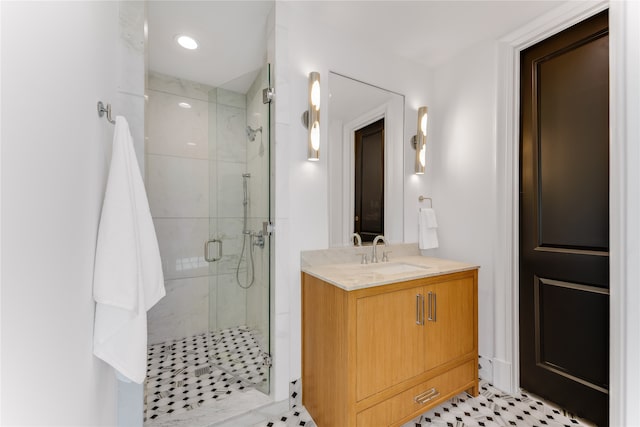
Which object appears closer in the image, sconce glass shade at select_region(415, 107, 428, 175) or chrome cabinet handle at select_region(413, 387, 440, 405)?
chrome cabinet handle at select_region(413, 387, 440, 405)

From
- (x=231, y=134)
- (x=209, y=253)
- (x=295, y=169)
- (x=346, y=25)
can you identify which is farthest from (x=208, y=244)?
(x=346, y=25)

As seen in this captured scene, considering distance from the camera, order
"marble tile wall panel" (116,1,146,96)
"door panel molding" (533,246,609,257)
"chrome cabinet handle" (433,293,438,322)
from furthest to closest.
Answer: "chrome cabinet handle" (433,293,438,322) < "door panel molding" (533,246,609,257) < "marble tile wall panel" (116,1,146,96)

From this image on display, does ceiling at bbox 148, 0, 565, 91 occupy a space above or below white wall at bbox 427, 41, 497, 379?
above

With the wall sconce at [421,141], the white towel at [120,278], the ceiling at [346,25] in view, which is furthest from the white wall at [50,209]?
the wall sconce at [421,141]

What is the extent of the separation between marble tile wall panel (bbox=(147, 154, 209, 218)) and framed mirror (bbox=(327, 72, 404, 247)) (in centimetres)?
127

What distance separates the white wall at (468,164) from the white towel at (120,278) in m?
2.14

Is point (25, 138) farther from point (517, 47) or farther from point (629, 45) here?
point (517, 47)

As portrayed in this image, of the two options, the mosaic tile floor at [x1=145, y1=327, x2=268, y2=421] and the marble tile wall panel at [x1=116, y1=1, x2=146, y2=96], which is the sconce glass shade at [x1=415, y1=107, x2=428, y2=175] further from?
the marble tile wall panel at [x1=116, y1=1, x2=146, y2=96]

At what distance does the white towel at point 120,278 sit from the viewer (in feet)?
2.99

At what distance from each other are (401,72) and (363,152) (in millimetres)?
808

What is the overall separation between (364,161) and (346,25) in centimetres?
94

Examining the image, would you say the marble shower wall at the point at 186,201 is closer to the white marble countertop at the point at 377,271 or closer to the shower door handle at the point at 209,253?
the shower door handle at the point at 209,253

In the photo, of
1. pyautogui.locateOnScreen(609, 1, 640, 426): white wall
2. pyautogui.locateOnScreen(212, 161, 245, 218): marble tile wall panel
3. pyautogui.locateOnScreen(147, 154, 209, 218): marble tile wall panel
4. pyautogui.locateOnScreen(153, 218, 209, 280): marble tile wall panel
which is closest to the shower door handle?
pyautogui.locateOnScreen(153, 218, 209, 280): marble tile wall panel

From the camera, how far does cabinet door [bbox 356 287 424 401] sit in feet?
4.44
